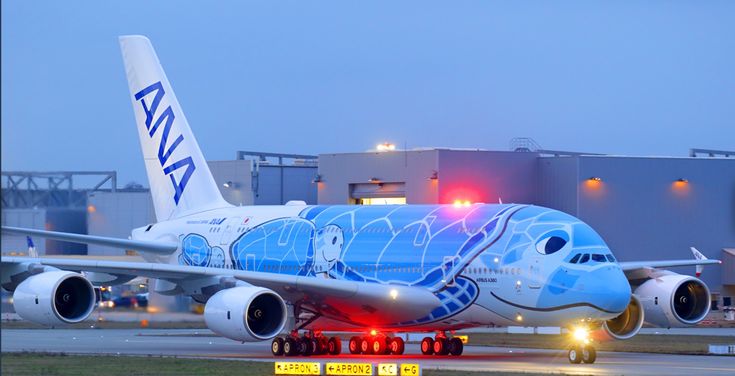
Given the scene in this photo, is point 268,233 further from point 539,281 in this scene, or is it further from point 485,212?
point 539,281

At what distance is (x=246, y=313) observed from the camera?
33.6 m

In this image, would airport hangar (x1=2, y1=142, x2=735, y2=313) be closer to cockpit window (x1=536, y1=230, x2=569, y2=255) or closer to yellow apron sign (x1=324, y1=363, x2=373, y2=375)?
cockpit window (x1=536, y1=230, x2=569, y2=255)

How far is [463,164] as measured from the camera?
6012 centimetres

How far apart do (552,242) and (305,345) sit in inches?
319

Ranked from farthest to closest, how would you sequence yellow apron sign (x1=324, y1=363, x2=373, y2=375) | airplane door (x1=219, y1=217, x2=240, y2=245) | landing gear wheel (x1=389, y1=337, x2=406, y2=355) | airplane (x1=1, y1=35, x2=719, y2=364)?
airplane door (x1=219, y1=217, x2=240, y2=245) → landing gear wheel (x1=389, y1=337, x2=406, y2=355) → airplane (x1=1, y1=35, x2=719, y2=364) → yellow apron sign (x1=324, y1=363, x2=373, y2=375)

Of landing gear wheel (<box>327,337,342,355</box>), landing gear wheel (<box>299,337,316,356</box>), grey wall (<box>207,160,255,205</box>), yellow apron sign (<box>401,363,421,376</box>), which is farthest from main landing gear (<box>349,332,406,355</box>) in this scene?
grey wall (<box>207,160,255,205</box>)

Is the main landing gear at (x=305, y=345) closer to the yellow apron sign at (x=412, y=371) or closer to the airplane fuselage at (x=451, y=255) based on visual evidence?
the airplane fuselage at (x=451, y=255)

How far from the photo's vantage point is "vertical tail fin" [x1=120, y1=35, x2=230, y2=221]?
44.8 m

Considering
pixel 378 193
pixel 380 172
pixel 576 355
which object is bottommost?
pixel 576 355

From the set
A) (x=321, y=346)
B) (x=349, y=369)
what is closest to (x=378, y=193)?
(x=321, y=346)

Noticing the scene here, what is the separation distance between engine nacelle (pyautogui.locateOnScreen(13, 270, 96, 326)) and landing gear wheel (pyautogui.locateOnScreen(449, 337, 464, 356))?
1035cm

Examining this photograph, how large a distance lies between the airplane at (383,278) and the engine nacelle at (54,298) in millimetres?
36

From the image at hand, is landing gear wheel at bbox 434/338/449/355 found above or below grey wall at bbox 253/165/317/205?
below

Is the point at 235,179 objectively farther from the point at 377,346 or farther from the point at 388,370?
the point at 388,370
